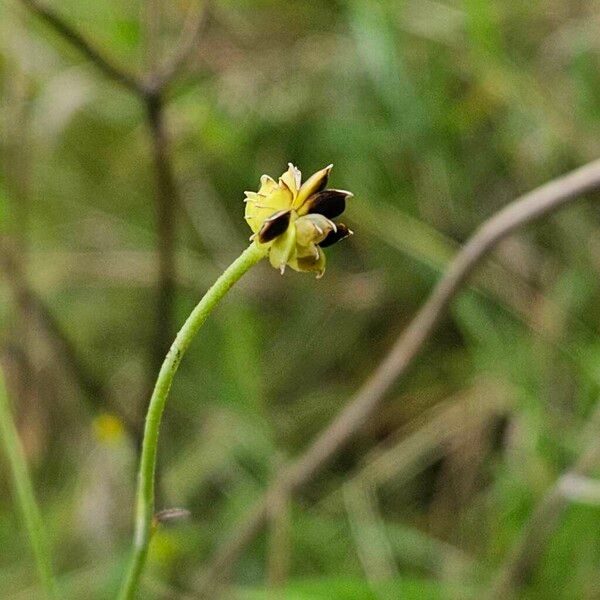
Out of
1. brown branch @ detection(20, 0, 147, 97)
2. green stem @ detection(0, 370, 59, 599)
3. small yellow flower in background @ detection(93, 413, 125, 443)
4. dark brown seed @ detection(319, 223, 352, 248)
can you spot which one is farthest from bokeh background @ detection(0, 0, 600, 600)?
dark brown seed @ detection(319, 223, 352, 248)

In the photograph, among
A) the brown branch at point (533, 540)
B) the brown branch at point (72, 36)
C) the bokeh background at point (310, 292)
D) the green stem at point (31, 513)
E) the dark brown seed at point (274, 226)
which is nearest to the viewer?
the dark brown seed at point (274, 226)

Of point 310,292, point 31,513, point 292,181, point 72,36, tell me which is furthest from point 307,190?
point 310,292

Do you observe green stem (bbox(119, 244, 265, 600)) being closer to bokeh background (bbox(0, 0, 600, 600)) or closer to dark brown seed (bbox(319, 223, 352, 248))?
dark brown seed (bbox(319, 223, 352, 248))

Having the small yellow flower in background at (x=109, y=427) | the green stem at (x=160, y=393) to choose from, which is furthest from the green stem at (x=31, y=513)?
the small yellow flower in background at (x=109, y=427)

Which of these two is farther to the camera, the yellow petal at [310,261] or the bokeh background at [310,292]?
the bokeh background at [310,292]

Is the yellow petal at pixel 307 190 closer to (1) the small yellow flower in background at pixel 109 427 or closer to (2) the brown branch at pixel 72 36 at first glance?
(2) the brown branch at pixel 72 36

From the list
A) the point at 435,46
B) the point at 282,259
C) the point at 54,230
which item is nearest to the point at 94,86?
the point at 54,230
